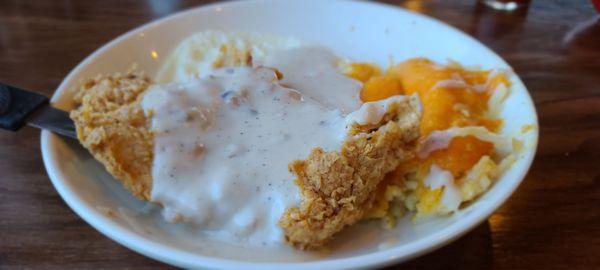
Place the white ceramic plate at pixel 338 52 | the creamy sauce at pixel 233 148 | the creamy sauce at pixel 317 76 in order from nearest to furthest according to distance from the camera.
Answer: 1. the white ceramic plate at pixel 338 52
2. the creamy sauce at pixel 233 148
3. the creamy sauce at pixel 317 76

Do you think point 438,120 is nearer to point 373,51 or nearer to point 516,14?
point 373,51

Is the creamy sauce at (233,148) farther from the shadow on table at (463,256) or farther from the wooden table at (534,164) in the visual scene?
the shadow on table at (463,256)

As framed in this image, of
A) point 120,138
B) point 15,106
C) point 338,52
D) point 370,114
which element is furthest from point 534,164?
point 15,106

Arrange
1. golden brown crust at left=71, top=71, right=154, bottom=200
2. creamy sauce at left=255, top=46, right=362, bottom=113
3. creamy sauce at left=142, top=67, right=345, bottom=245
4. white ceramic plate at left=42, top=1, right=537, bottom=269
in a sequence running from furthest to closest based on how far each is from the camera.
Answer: creamy sauce at left=255, top=46, right=362, bottom=113, golden brown crust at left=71, top=71, right=154, bottom=200, creamy sauce at left=142, top=67, right=345, bottom=245, white ceramic plate at left=42, top=1, right=537, bottom=269

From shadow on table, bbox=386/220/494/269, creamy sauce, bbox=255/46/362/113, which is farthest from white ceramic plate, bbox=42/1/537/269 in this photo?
creamy sauce, bbox=255/46/362/113

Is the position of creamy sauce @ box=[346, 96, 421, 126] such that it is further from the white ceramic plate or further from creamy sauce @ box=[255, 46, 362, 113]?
the white ceramic plate

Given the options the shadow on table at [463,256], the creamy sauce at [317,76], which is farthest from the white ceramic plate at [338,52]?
the creamy sauce at [317,76]
